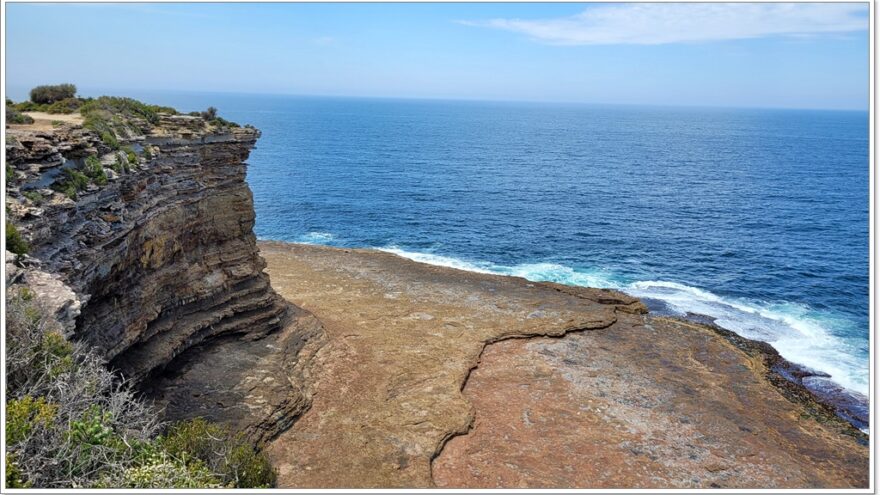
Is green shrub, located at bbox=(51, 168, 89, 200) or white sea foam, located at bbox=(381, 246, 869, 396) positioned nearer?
green shrub, located at bbox=(51, 168, 89, 200)

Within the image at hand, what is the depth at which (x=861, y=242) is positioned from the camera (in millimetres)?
67375

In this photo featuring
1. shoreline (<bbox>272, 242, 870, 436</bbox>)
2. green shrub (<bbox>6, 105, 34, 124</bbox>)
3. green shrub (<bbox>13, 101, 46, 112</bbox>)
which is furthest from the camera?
shoreline (<bbox>272, 242, 870, 436</bbox>)

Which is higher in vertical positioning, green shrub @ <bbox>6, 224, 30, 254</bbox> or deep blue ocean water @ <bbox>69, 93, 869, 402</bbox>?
green shrub @ <bbox>6, 224, 30, 254</bbox>

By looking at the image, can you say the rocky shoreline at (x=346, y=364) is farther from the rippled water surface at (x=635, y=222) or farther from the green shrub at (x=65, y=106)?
the rippled water surface at (x=635, y=222)

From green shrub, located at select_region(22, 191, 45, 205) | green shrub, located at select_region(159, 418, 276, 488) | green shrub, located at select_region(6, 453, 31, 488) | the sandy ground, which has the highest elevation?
the sandy ground

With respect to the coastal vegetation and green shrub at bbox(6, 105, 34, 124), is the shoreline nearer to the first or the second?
the coastal vegetation

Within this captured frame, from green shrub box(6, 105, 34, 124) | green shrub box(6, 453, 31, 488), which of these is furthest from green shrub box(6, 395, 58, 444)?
green shrub box(6, 105, 34, 124)

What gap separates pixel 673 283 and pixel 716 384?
74.7 ft

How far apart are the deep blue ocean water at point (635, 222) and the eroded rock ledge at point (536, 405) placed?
10682 millimetres

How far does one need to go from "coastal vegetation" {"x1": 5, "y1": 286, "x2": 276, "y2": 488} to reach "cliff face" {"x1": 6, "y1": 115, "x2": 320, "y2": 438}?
1.20 meters

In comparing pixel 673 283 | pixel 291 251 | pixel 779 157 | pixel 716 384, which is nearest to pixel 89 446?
pixel 716 384

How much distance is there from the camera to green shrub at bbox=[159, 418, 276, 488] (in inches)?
738

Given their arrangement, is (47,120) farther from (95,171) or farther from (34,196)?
(34,196)

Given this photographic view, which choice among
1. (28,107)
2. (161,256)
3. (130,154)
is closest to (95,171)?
(130,154)
